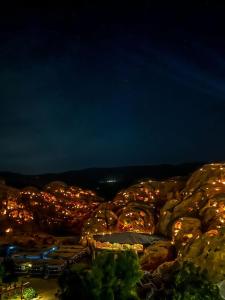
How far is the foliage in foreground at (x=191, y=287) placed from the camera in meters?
11.6

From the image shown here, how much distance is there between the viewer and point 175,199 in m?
25.8

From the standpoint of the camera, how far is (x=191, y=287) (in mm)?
11836

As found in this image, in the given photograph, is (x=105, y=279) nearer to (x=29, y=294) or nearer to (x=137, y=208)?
(x=29, y=294)

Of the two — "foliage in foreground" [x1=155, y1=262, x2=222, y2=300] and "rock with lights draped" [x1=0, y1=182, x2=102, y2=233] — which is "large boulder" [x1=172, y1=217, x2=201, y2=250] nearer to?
"foliage in foreground" [x1=155, y1=262, x2=222, y2=300]

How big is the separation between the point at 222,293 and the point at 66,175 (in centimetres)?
4194

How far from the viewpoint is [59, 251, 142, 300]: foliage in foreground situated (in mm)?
10750

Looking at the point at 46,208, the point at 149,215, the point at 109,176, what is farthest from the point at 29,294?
the point at 109,176

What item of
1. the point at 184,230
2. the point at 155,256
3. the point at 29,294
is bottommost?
the point at 29,294

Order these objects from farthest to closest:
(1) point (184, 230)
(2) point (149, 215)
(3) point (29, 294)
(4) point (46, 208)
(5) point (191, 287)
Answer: (4) point (46, 208)
(2) point (149, 215)
(1) point (184, 230)
(3) point (29, 294)
(5) point (191, 287)

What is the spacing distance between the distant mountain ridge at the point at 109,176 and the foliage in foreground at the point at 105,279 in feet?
98.1

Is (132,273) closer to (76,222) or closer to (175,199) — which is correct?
(175,199)

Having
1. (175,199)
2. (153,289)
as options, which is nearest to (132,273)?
(153,289)

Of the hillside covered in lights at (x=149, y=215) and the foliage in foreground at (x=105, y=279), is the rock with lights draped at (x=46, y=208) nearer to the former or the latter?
the hillside covered in lights at (x=149, y=215)

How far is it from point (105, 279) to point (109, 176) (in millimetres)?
45329
